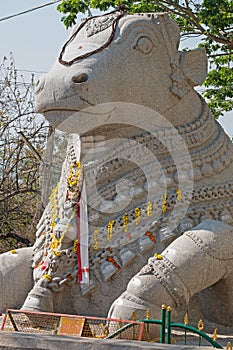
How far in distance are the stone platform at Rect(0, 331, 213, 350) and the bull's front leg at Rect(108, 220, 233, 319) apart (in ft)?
3.95

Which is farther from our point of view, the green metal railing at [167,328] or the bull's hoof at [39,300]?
the bull's hoof at [39,300]

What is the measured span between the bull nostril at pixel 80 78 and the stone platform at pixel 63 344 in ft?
6.98

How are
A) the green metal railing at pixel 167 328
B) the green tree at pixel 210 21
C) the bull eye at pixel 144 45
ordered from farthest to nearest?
the green tree at pixel 210 21, the bull eye at pixel 144 45, the green metal railing at pixel 167 328

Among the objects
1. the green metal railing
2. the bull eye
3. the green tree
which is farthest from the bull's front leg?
the green tree

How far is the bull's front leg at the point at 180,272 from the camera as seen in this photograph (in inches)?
179

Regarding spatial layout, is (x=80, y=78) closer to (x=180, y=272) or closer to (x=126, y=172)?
(x=126, y=172)

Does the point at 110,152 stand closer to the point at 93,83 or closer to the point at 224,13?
the point at 93,83

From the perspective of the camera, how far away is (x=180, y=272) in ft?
15.2

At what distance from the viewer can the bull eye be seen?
515 centimetres

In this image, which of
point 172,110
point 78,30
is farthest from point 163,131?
point 78,30

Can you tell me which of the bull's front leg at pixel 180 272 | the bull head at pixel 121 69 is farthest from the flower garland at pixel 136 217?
the bull head at pixel 121 69

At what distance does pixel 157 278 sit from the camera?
459 centimetres

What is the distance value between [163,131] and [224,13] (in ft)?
21.2

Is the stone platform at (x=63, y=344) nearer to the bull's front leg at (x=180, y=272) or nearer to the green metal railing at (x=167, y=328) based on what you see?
the green metal railing at (x=167, y=328)
